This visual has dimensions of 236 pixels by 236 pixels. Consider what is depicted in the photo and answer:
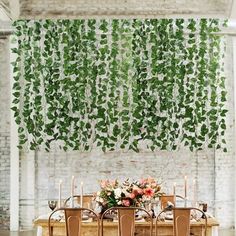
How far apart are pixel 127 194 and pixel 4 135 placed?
3833 mm

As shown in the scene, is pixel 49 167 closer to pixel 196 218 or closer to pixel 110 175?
pixel 110 175

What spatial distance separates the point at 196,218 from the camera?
6090 millimetres

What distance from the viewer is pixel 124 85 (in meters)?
9.17

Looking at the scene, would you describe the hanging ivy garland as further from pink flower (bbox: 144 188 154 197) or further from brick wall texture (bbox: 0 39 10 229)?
pink flower (bbox: 144 188 154 197)

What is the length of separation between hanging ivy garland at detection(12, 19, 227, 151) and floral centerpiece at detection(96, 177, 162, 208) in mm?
2806

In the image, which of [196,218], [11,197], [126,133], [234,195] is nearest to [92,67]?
[126,133]

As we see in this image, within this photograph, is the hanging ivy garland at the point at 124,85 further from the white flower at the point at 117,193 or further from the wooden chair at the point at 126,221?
the wooden chair at the point at 126,221

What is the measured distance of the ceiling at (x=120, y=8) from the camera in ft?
29.9

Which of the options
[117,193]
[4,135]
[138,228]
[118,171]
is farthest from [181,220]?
[4,135]

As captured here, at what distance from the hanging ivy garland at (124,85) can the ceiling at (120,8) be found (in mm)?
137

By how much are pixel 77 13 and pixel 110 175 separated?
2.78m

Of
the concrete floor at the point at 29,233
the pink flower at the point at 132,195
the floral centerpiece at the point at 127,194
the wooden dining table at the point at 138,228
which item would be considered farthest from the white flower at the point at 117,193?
the concrete floor at the point at 29,233

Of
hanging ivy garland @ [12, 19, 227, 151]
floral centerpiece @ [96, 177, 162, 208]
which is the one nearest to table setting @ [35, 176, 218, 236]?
floral centerpiece @ [96, 177, 162, 208]

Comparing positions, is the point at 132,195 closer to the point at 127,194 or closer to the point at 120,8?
the point at 127,194
